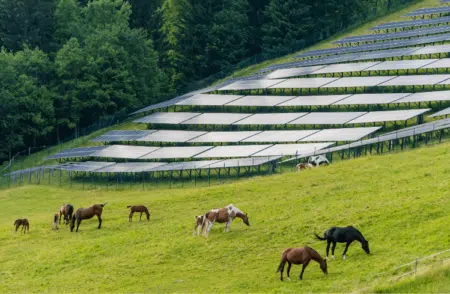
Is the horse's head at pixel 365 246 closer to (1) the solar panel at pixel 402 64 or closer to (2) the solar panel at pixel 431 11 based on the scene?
(1) the solar panel at pixel 402 64

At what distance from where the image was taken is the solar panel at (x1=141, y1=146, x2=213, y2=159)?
81.4 meters

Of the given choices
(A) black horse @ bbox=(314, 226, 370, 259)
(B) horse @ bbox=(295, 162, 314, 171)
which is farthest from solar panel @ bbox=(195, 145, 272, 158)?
(A) black horse @ bbox=(314, 226, 370, 259)

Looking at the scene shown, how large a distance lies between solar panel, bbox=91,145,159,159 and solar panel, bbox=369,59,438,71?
2862 cm

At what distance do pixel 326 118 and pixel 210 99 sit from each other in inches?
818

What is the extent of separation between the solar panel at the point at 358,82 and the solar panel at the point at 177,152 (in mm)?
20208

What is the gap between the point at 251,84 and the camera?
4176 inches

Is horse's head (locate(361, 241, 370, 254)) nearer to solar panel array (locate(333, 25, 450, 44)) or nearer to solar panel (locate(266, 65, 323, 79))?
solar panel (locate(266, 65, 323, 79))

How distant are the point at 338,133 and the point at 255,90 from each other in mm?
27476

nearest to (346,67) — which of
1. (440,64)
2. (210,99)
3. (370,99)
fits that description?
(440,64)

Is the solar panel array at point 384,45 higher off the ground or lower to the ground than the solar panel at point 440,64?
higher

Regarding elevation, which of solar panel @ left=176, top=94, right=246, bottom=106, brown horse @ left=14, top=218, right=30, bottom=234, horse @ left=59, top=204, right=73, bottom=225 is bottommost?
brown horse @ left=14, top=218, right=30, bottom=234

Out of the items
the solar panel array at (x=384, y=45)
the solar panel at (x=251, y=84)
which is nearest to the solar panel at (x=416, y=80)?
the solar panel at (x=251, y=84)

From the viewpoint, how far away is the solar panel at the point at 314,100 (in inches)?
3588

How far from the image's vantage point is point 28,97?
111 meters
